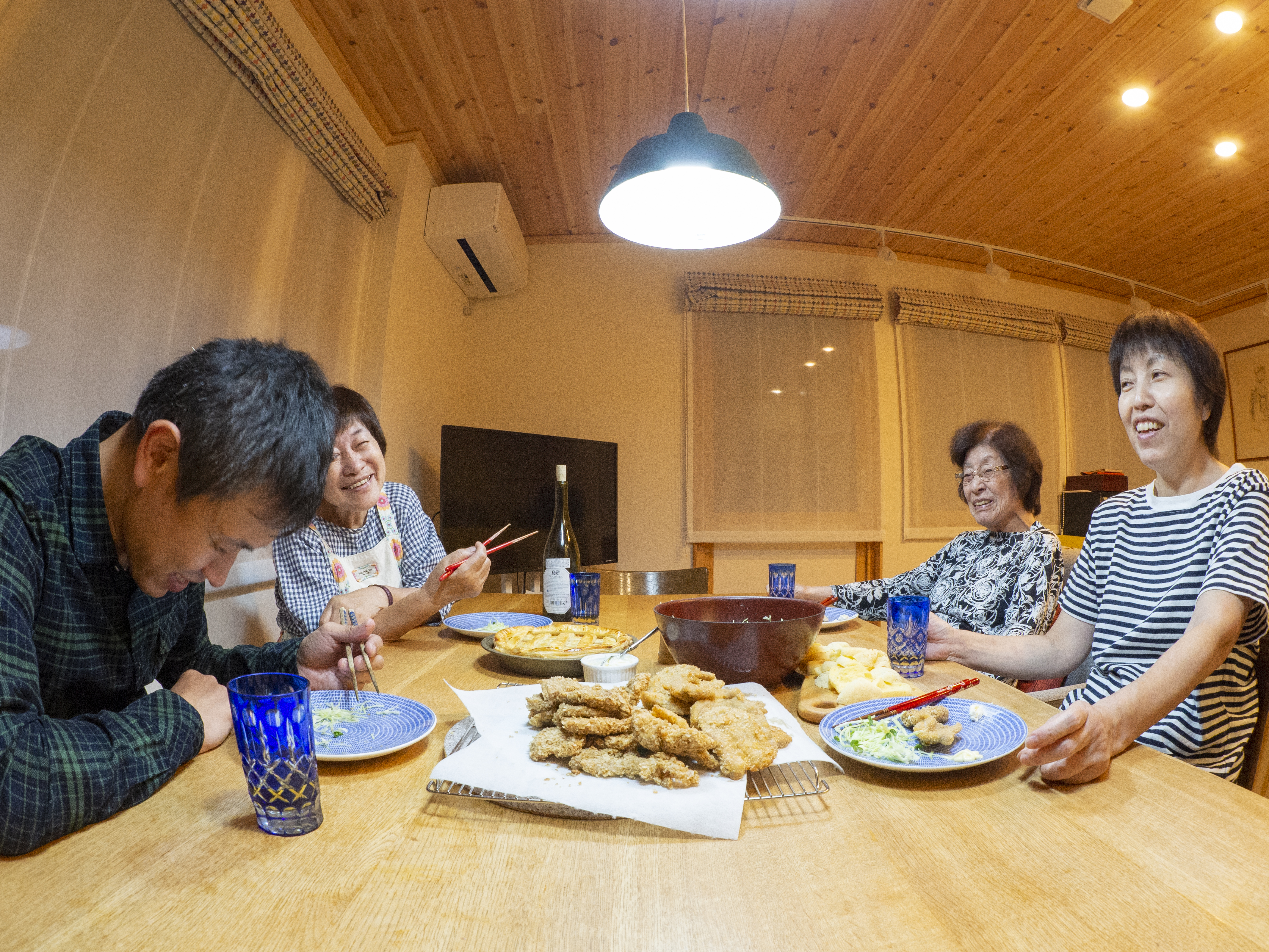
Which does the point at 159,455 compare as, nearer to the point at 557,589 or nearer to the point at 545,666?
the point at 545,666

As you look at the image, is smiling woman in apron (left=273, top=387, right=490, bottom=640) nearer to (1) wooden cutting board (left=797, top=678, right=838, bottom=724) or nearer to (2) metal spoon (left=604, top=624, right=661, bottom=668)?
(2) metal spoon (left=604, top=624, right=661, bottom=668)

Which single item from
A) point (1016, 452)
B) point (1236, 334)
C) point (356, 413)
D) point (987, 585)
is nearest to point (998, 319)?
point (1236, 334)

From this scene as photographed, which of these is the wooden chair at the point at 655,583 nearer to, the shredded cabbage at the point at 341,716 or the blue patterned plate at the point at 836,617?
the blue patterned plate at the point at 836,617

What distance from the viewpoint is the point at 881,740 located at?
31.8 inches

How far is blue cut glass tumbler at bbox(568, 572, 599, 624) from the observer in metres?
1.63

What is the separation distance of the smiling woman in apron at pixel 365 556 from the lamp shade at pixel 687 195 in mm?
862

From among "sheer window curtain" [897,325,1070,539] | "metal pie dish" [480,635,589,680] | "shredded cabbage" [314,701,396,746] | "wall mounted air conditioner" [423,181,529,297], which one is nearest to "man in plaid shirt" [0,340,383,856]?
"shredded cabbage" [314,701,396,746]

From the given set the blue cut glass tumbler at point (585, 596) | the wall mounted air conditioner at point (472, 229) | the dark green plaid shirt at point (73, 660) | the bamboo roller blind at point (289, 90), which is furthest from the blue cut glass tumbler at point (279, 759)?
the wall mounted air conditioner at point (472, 229)

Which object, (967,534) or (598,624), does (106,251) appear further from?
(967,534)

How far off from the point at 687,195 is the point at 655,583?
1.47 m

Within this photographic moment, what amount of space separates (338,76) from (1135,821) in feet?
11.2

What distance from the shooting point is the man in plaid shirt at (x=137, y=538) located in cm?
66

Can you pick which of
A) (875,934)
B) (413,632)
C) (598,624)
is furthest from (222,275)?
(875,934)

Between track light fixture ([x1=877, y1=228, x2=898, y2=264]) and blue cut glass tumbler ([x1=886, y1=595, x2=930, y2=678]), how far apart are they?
3.80 meters
